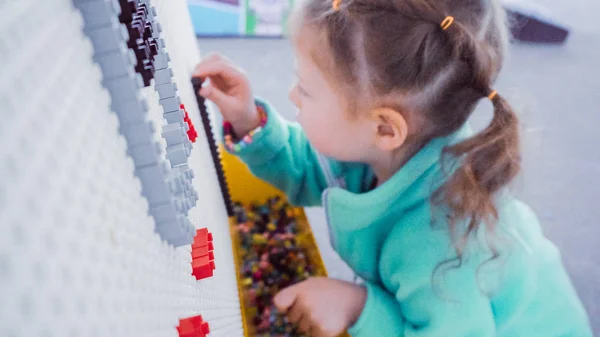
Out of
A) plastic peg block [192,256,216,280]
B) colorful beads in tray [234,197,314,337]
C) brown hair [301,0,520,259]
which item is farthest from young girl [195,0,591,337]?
plastic peg block [192,256,216,280]

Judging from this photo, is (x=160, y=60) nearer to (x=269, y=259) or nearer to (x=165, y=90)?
(x=165, y=90)

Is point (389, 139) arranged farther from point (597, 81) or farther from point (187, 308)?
point (597, 81)

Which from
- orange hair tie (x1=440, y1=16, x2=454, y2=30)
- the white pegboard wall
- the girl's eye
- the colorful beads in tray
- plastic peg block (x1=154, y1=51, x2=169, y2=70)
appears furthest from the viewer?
the colorful beads in tray

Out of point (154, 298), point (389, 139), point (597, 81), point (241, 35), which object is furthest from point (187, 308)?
point (597, 81)

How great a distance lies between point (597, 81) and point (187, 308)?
1.84m

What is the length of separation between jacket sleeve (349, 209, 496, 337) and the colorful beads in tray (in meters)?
0.27

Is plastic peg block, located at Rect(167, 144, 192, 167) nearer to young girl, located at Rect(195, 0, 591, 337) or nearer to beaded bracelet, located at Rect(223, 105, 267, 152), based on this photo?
young girl, located at Rect(195, 0, 591, 337)

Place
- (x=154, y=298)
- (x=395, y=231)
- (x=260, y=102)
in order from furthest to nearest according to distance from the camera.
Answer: (x=260, y=102) < (x=395, y=231) < (x=154, y=298)

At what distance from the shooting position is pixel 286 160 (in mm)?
847

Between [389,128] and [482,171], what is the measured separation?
0.43 feet

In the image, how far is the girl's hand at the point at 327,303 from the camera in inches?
26.3

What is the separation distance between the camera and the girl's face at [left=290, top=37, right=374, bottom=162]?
1.95ft

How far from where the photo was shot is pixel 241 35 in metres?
1.92

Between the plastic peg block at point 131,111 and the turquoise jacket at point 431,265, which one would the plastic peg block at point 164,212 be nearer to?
the plastic peg block at point 131,111
